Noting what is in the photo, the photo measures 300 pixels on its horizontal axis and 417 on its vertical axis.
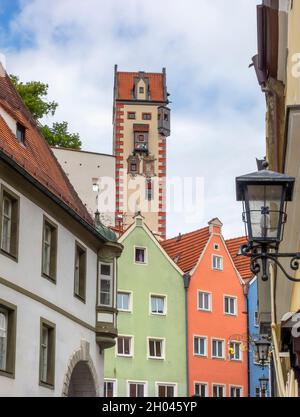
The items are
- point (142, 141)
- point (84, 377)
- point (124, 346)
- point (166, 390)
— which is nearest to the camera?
point (84, 377)

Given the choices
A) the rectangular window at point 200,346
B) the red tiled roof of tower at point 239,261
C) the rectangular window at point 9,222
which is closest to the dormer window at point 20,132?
the rectangular window at point 9,222

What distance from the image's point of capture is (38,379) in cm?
2570

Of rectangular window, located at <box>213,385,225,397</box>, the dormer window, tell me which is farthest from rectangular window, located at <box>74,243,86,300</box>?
rectangular window, located at <box>213,385,225,397</box>

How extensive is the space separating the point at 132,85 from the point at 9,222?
9903 centimetres

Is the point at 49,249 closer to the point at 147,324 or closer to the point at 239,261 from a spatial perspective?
the point at 147,324

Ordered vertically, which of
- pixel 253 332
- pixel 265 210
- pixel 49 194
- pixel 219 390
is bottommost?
pixel 265 210

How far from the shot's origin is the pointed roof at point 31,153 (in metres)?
26.8

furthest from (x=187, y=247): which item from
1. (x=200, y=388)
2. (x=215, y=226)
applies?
(x=200, y=388)

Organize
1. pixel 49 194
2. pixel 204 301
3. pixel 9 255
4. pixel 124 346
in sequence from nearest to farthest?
pixel 9 255
pixel 49 194
pixel 124 346
pixel 204 301

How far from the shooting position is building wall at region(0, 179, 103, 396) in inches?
955

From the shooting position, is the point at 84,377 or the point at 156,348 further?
the point at 156,348

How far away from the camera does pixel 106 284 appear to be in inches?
1294

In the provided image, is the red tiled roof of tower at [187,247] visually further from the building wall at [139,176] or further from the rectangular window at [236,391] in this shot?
the building wall at [139,176]

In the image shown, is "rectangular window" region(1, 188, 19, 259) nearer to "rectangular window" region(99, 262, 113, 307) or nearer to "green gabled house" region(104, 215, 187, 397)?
"rectangular window" region(99, 262, 113, 307)
